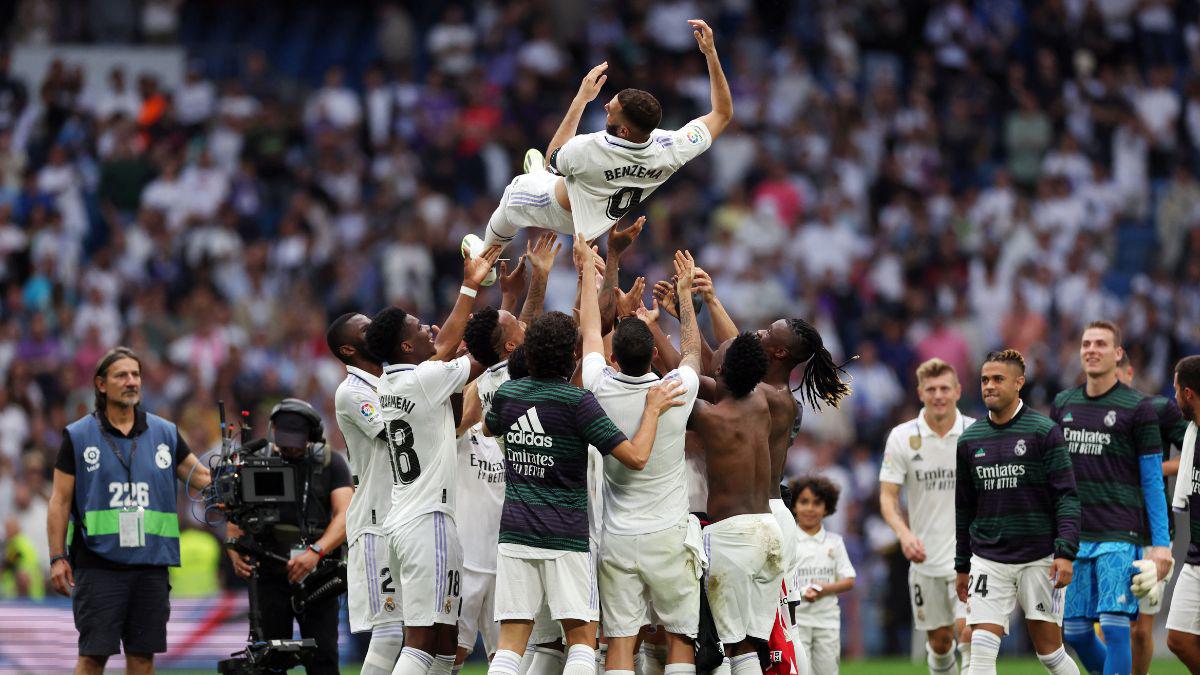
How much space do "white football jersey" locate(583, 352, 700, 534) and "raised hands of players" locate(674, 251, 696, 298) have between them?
72cm

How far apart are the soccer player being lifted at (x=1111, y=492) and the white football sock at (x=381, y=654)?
485 cm

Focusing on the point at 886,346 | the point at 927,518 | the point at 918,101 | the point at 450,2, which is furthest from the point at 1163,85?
the point at 927,518

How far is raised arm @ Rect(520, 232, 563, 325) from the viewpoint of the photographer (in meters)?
10.8

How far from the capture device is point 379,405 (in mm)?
10781

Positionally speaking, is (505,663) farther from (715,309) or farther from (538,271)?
(715,309)

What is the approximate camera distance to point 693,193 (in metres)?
23.7

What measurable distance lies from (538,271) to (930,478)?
4.09 m

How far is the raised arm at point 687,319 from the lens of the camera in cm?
1037

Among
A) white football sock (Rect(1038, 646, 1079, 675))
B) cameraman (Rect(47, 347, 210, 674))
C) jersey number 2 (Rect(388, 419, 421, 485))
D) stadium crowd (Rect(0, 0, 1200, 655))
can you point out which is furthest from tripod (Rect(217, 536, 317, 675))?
stadium crowd (Rect(0, 0, 1200, 655))

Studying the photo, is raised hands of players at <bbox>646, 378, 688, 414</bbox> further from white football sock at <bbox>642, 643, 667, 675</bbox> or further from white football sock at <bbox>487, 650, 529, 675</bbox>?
white football sock at <bbox>642, 643, 667, 675</bbox>

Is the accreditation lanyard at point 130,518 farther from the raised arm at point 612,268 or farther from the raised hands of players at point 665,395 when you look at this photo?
the raised hands of players at point 665,395

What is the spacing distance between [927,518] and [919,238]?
10.5 m

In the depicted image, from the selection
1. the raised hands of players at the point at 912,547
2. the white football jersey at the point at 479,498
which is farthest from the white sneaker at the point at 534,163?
the raised hands of players at the point at 912,547

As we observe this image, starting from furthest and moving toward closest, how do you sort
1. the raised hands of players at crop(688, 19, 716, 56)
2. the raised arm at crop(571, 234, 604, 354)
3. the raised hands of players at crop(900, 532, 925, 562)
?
the raised hands of players at crop(900, 532, 925, 562) < the raised hands of players at crop(688, 19, 716, 56) < the raised arm at crop(571, 234, 604, 354)
